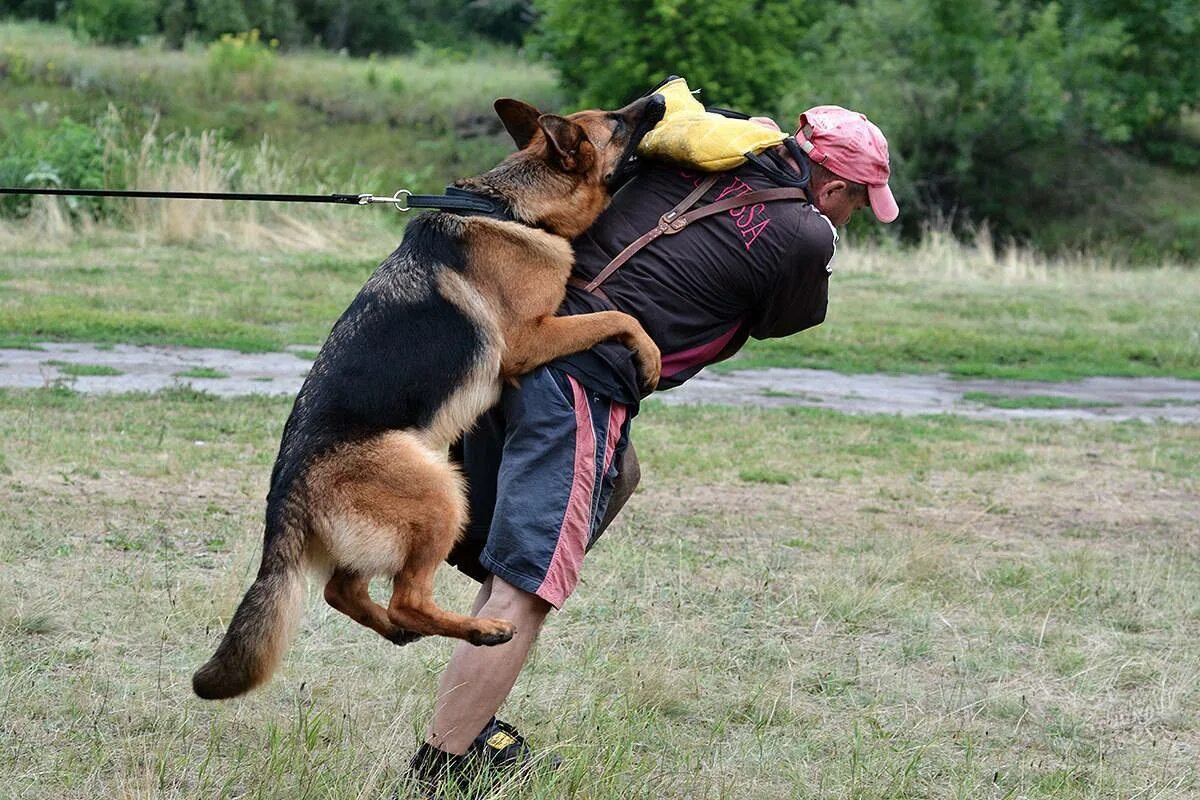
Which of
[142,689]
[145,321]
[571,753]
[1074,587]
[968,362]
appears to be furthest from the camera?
[968,362]

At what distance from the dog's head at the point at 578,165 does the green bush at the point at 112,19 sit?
35561 mm

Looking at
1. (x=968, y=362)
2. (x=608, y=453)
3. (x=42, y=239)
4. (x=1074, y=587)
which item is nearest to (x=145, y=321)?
(x=42, y=239)

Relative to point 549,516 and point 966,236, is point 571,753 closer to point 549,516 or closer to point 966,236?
point 549,516

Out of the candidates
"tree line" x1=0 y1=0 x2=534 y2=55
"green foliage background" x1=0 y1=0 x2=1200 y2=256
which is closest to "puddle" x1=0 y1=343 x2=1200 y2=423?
"green foliage background" x1=0 y1=0 x2=1200 y2=256

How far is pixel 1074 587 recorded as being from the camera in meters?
6.16

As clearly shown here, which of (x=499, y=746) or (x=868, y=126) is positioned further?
(x=868, y=126)

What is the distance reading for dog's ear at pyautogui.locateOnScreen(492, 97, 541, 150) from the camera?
411 cm

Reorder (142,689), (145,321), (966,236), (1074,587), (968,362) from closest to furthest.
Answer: (142,689), (1074,587), (145,321), (968,362), (966,236)

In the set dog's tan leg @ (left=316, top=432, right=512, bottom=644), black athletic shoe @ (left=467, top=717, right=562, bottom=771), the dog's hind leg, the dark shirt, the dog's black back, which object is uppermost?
the dark shirt

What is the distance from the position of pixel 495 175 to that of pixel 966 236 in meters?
30.7

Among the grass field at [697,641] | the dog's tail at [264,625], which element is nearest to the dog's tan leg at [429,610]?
the dog's tail at [264,625]

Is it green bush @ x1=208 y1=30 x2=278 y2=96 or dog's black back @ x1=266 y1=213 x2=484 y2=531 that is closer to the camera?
dog's black back @ x1=266 y1=213 x2=484 y2=531

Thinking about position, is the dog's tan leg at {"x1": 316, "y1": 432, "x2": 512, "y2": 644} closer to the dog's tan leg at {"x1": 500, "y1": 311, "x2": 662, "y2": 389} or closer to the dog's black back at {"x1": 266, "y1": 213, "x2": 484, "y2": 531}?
the dog's black back at {"x1": 266, "y1": 213, "x2": 484, "y2": 531}

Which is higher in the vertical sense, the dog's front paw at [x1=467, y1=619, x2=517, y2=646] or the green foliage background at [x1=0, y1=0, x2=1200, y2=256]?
the dog's front paw at [x1=467, y1=619, x2=517, y2=646]
